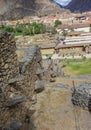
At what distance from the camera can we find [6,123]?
22.9 feet

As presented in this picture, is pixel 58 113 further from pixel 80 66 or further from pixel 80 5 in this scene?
pixel 80 5

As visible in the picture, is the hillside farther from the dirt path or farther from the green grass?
the dirt path

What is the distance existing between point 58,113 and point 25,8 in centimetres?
10942

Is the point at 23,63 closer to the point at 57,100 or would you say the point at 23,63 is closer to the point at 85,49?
the point at 57,100

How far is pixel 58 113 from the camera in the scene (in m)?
10.1

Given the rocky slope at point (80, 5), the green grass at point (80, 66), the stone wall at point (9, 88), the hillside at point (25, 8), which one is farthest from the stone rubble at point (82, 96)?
the rocky slope at point (80, 5)

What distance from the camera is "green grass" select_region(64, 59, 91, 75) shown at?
97.0 feet

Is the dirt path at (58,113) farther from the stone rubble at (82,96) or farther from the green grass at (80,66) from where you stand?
the green grass at (80,66)

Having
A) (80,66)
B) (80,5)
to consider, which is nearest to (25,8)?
(80,5)

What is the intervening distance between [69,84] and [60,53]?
2808cm

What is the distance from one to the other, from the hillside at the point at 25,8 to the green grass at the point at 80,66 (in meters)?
74.2

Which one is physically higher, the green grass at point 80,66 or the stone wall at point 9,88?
the stone wall at point 9,88

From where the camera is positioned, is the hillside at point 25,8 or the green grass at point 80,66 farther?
the hillside at point 25,8

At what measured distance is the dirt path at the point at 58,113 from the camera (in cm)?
925
